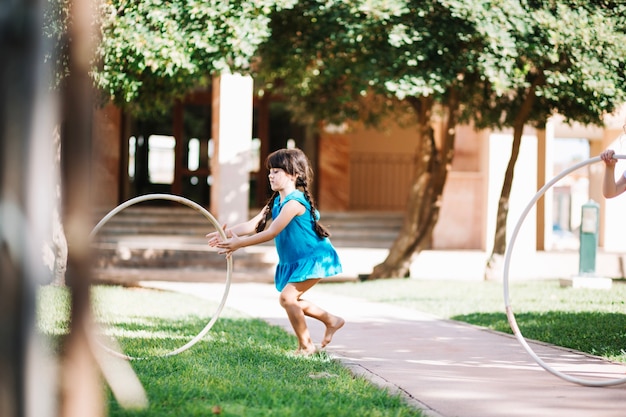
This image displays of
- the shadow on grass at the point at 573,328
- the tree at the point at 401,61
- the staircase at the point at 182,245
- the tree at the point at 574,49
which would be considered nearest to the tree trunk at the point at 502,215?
the tree at the point at 401,61

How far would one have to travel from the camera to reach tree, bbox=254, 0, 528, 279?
1103 cm

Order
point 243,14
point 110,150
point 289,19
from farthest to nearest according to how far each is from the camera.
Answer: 1. point 110,150
2. point 289,19
3. point 243,14

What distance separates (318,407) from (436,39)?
26.7ft

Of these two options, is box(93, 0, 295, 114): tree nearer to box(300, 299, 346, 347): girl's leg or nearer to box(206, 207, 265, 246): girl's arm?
box(206, 207, 265, 246): girl's arm

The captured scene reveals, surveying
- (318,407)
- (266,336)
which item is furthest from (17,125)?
(266,336)

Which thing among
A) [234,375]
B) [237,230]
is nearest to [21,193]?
[234,375]

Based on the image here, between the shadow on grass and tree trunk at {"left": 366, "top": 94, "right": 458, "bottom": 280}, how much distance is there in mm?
5311

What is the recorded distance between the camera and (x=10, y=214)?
252 cm

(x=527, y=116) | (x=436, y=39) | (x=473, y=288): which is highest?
(x=436, y=39)

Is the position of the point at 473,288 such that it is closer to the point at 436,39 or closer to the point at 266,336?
the point at 436,39

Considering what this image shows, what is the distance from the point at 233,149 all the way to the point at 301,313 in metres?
10.9

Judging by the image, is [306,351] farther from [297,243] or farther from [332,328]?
[297,243]

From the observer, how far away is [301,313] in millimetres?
5828

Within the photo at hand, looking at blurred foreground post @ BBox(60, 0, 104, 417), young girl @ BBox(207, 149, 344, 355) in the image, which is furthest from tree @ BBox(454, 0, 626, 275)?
blurred foreground post @ BBox(60, 0, 104, 417)
